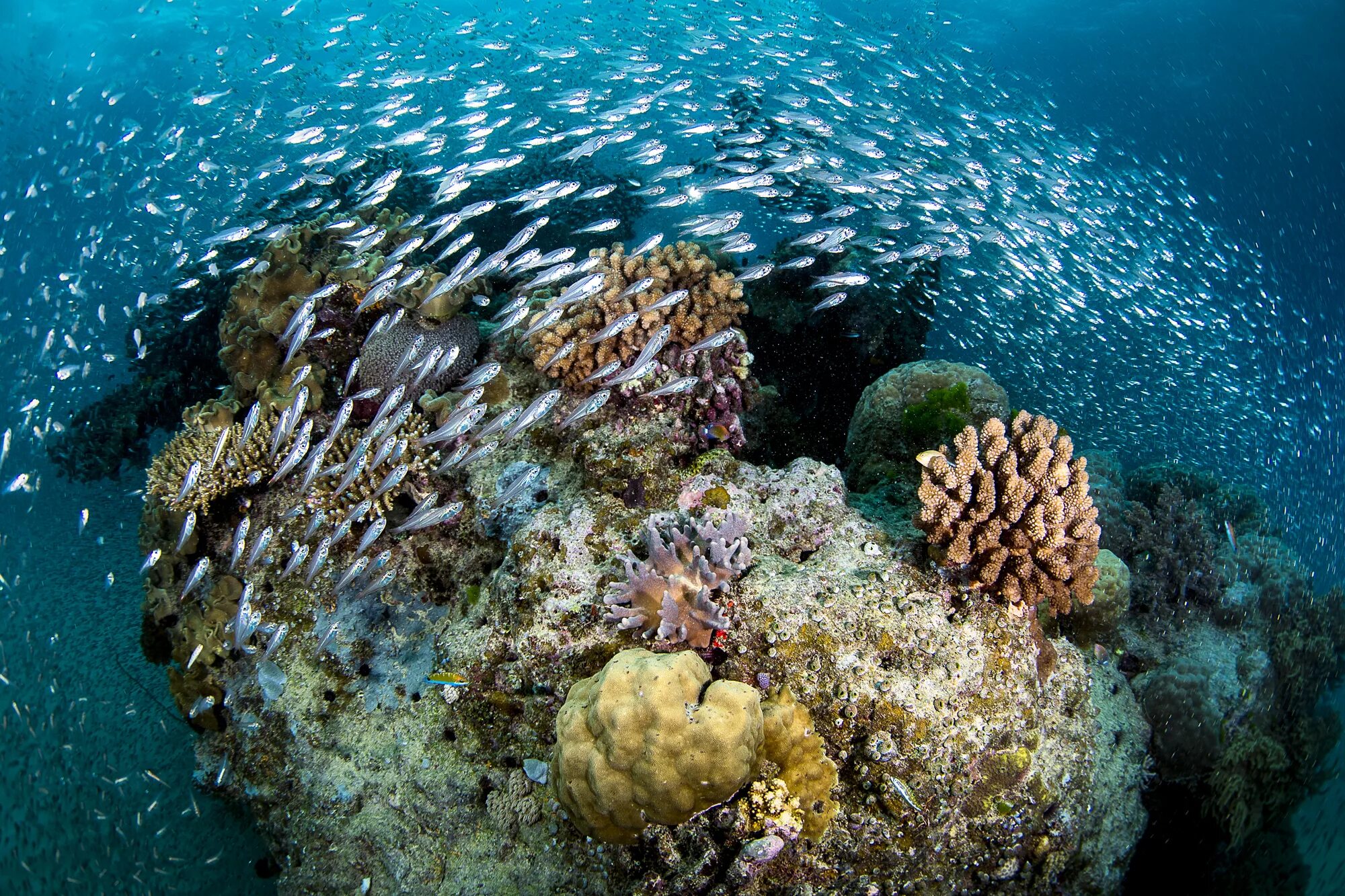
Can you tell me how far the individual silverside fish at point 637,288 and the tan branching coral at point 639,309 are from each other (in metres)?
0.03

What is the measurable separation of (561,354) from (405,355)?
1.84 meters

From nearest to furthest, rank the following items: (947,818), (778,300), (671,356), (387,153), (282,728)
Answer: (947,818)
(282,728)
(671,356)
(778,300)
(387,153)

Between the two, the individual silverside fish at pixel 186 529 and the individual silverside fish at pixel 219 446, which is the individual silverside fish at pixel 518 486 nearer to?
the individual silverside fish at pixel 186 529

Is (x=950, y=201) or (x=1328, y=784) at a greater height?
(x=950, y=201)

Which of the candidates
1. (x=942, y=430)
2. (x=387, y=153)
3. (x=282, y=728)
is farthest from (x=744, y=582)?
(x=387, y=153)

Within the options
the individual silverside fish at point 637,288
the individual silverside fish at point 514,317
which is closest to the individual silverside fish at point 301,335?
the individual silverside fish at point 514,317

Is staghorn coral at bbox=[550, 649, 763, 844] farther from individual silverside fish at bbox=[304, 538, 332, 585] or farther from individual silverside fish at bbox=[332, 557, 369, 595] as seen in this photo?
individual silverside fish at bbox=[304, 538, 332, 585]

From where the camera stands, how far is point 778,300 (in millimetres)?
9844

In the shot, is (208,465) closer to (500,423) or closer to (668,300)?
(500,423)

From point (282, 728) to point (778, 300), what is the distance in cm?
846

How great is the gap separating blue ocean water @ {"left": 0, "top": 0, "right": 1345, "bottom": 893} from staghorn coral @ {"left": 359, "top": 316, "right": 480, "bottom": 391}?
14.2ft

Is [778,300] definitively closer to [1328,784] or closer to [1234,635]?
[1234,635]

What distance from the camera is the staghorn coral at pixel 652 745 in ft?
9.99

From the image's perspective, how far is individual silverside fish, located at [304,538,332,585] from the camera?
15.3 ft
